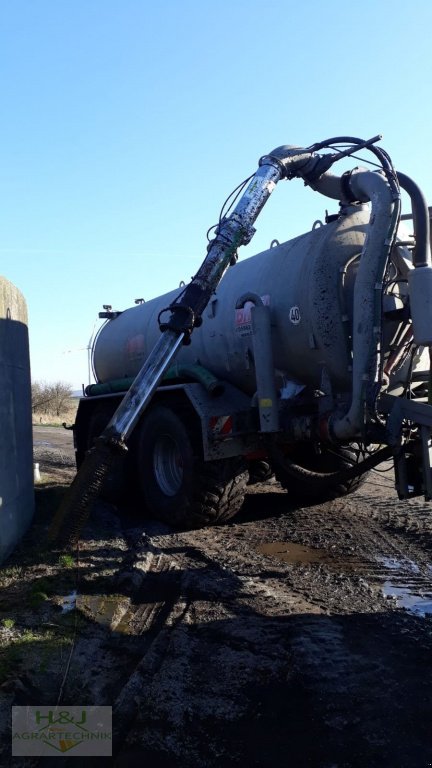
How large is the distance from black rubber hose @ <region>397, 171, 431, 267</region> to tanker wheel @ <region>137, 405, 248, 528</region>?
2854mm

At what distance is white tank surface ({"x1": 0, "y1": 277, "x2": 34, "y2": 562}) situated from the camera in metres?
5.73

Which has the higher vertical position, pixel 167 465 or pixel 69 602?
pixel 167 465

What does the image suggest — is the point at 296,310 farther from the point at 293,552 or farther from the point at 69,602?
the point at 69,602

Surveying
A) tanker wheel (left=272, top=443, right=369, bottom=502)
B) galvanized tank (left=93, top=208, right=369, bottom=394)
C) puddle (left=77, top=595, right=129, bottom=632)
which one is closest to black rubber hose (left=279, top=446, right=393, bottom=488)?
tanker wheel (left=272, top=443, right=369, bottom=502)

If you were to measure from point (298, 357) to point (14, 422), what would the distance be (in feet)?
9.20

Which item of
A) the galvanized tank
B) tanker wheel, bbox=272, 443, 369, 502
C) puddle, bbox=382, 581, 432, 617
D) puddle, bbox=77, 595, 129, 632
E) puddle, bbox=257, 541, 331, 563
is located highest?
the galvanized tank

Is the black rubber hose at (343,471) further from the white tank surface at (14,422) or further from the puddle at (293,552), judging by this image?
the white tank surface at (14,422)

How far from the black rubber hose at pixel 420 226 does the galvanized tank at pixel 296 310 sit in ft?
1.92

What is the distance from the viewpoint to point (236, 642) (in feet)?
13.1

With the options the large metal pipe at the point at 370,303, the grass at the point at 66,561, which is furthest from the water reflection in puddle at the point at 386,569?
the grass at the point at 66,561

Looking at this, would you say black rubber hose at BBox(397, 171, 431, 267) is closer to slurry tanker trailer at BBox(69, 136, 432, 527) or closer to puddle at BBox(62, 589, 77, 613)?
slurry tanker trailer at BBox(69, 136, 432, 527)

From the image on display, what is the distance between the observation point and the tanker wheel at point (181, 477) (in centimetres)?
681

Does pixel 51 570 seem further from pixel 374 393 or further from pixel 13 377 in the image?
pixel 374 393

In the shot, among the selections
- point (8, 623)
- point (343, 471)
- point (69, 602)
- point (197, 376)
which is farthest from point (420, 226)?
point (8, 623)
